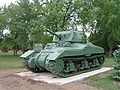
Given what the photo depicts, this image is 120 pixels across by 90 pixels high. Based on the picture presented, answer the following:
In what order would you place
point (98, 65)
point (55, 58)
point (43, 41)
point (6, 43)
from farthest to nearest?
point (6, 43), point (43, 41), point (98, 65), point (55, 58)

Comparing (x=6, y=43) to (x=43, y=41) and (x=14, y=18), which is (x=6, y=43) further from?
(x=43, y=41)

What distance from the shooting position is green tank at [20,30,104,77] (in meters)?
14.2

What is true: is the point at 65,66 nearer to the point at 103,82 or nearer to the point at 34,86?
the point at 103,82

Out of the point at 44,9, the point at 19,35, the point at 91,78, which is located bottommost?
the point at 91,78

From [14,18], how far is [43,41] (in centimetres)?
641

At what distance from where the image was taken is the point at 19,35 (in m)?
36.1

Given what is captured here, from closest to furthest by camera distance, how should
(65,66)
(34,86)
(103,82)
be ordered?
(34,86) → (103,82) → (65,66)

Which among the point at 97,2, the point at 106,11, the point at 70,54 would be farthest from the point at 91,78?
the point at 97,2

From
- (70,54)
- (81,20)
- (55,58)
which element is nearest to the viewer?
(55,58)

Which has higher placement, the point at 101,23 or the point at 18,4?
the point at 18,4

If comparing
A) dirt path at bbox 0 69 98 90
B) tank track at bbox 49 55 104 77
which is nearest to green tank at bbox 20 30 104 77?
tank track at bbox 49 55 104 77

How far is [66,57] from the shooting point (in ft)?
48.2

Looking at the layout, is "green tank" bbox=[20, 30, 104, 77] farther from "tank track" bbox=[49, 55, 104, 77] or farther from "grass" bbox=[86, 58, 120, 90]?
"grass" bbox=[86, 58, 120, 90]

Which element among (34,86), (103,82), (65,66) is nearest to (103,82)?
(103,82)
